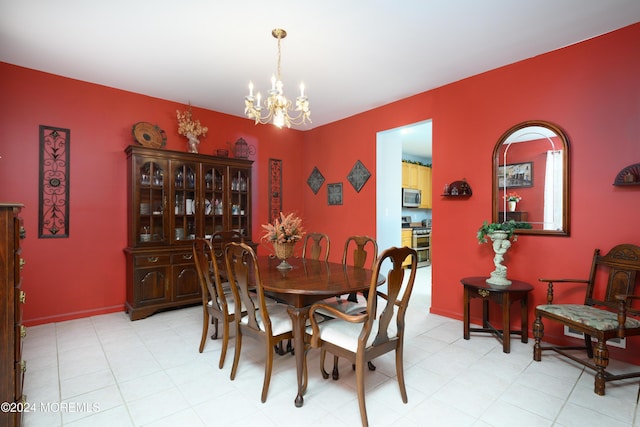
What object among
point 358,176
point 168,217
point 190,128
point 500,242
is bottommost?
point 500,242

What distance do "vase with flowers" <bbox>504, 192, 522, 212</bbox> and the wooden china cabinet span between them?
3342 mm

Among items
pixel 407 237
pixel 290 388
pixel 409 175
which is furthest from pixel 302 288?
pixel 409 175

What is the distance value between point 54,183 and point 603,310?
5354 mm

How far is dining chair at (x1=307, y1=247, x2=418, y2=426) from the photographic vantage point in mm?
1690

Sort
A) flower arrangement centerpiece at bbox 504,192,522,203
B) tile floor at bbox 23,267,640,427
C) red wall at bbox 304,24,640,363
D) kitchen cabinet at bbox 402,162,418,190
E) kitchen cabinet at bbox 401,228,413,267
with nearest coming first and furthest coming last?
1. tile floor at bbox 23,267,640,427
2. red wall at bbox 304,24,640,363
3. flower arrangement centerpiece at bbox 504,192,522,203
4. kitchen cabinet at bbox 401,228,413,267
5. kitchen cabinet at bbox 402,162,418,190

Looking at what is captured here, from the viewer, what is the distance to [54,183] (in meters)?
3.34

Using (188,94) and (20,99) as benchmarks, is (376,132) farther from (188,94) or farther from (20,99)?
(20,99)

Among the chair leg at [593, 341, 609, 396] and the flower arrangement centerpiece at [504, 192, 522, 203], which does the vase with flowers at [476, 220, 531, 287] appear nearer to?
the flower arrangement centerpiece at [504, 192, 522, 203]

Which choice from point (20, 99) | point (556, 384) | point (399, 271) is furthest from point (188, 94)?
point (556, 384)

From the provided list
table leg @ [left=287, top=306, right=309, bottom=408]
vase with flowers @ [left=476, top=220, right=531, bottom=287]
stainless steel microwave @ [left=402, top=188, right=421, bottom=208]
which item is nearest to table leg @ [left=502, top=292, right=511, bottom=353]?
vase with flowers @ [left=476, top=220, right=531, bottom=287]

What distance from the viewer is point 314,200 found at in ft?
17.3

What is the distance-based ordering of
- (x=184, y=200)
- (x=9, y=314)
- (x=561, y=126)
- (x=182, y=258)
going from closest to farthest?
A: (x=9, y=314) → (x=561, y=126) → (x=182, y=258) → (x=184, y=200)

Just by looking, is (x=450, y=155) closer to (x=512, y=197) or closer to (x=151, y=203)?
(x=512, y=197)

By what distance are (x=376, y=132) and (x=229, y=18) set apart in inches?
97.6
